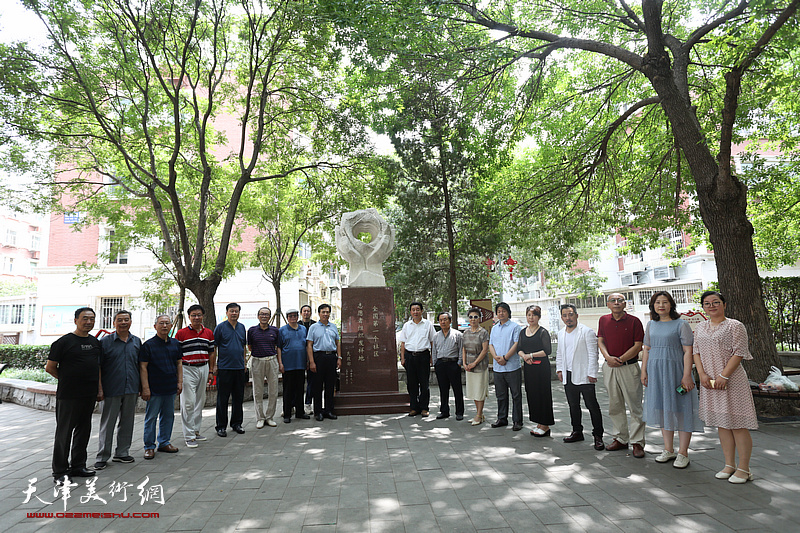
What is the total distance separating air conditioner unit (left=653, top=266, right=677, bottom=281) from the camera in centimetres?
2125

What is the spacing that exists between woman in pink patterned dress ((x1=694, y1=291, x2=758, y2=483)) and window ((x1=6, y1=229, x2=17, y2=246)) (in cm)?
4768

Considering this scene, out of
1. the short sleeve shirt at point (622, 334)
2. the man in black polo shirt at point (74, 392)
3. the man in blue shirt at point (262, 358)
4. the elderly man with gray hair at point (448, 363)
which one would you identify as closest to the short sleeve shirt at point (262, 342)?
the man in blue shirt at point (262, 358)

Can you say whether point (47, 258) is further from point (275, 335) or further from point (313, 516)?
point (313, 516)

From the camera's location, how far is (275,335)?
6801 mm

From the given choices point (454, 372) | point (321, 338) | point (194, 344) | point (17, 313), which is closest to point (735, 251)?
point (454, 372)

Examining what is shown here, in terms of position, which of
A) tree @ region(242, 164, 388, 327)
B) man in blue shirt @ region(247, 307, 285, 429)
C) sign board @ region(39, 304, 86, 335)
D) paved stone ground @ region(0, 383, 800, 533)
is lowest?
paved stone ground @ region(0, 383, 800, 533)

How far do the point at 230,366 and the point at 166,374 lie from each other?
3.25ft

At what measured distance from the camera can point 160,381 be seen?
5387 millimetres

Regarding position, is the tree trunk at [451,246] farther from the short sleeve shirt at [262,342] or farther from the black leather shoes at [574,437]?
the black leather shoes at [574,437]

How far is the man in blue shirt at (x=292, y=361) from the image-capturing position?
683 cm

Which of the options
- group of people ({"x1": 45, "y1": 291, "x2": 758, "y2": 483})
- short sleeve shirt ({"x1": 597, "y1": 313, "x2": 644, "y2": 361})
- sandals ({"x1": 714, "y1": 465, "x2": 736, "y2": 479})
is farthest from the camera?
short sleeve shirt ({"x1": 597, "y1": 313, "x2": 644, "y2": 361})

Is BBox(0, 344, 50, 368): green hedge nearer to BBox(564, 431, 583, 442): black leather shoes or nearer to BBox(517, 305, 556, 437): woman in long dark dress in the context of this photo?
BBox(517, 305, 556, 437): woman in long dark dress

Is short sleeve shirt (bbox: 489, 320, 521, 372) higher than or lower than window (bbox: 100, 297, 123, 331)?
lower

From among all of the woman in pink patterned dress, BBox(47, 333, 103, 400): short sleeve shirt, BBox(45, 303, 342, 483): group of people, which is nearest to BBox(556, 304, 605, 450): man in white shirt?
the woman in pink patterned dress
